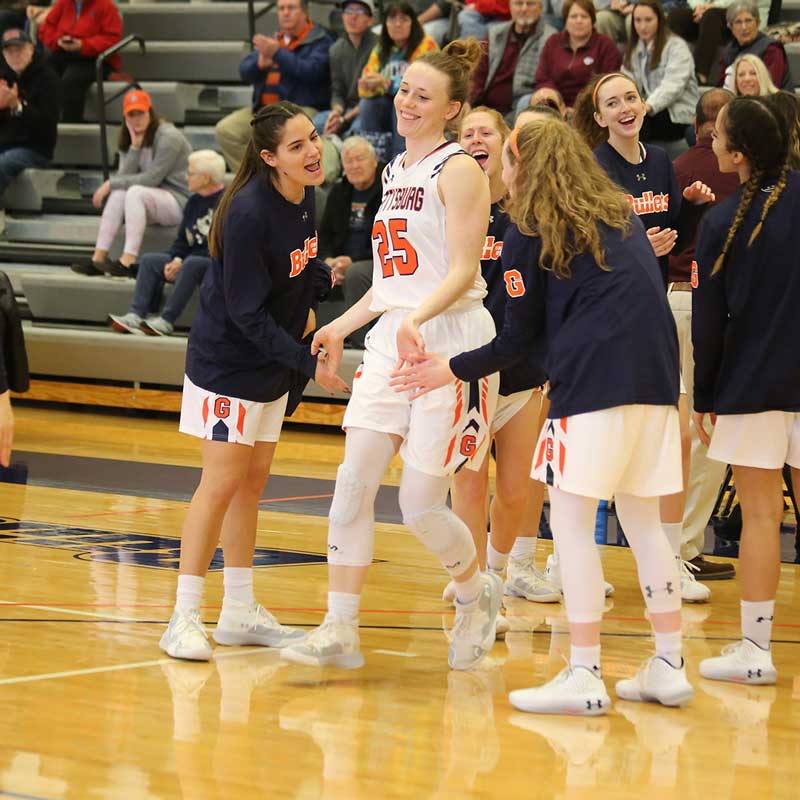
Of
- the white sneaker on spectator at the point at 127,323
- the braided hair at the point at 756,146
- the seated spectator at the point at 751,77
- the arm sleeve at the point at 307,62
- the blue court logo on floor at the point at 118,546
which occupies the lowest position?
the blue court logo on floor at the point at 118,546

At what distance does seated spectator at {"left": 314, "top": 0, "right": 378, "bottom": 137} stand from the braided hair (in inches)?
275

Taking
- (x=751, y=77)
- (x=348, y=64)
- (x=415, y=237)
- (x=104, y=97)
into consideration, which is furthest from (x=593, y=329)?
(x=104, y=97)

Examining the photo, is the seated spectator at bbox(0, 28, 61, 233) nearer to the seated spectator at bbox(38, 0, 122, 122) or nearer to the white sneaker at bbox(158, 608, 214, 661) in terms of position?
the seated spectator at bbox(38, 0, 122, 122)

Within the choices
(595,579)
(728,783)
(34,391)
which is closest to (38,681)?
(595,579)

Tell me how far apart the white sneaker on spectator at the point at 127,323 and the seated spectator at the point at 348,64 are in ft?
6.59

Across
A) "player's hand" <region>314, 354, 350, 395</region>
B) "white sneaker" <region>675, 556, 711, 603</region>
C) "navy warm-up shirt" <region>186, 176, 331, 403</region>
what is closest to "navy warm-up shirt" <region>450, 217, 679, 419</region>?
"player's hand" <region>314, 354, 350, 395</region>

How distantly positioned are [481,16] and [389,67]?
1.19m

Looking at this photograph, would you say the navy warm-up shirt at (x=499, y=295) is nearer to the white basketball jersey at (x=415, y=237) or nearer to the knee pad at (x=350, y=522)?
the white basketball jersey at (x=415, y=237)

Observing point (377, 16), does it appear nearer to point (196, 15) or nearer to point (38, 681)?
point (196, 15)

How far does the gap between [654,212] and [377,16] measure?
7599mm

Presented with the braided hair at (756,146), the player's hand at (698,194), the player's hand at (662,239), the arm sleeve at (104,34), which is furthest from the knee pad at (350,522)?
the arm sleeve at (104,34)

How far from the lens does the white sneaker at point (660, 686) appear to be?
3824 mm

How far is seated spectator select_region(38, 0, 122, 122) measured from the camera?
12.8 m

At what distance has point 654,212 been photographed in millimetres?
5336
